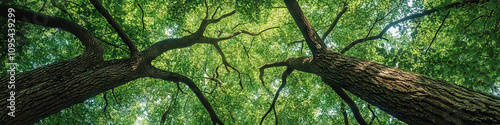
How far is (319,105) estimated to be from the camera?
10.7m

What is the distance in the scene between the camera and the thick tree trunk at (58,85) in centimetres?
330

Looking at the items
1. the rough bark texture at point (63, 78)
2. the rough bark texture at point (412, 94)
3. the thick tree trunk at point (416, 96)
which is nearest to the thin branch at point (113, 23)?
the rough bark texture at point (63, 78)

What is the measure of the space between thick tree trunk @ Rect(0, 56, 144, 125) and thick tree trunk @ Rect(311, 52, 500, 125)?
428cm

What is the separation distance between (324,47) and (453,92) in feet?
7.84

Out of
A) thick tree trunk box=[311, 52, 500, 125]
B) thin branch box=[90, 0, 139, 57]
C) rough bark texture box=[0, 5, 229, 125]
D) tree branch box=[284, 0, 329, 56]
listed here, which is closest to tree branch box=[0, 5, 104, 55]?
rough bark texture box=[0, 5, 229, 125]

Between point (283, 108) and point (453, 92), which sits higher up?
point (283, 108)

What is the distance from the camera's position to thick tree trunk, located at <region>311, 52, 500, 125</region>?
2433 millimetres

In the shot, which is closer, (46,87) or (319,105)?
(46,87)

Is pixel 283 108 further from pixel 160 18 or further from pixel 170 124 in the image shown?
pixel 160 18

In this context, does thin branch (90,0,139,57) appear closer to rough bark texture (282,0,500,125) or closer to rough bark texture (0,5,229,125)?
rough bark texture (0,5,229,125)

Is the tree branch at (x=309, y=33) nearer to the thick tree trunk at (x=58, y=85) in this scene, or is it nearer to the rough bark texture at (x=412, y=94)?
the rough bark texture at (x=412, y=94)

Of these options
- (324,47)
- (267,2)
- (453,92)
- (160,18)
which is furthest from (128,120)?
(453,92)

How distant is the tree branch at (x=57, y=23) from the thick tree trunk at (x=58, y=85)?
0.29 metres

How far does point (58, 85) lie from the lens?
374 cm
